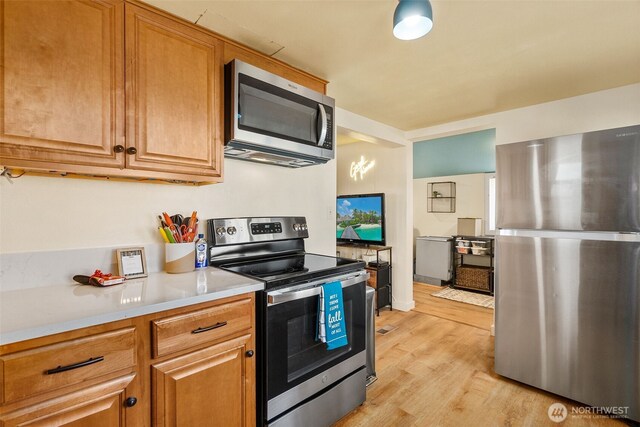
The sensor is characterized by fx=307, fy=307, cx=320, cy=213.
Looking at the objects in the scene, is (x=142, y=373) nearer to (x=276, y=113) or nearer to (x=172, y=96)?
(x=172, y=96)

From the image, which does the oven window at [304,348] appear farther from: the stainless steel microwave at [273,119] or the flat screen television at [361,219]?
the flat screen television at [361,219]

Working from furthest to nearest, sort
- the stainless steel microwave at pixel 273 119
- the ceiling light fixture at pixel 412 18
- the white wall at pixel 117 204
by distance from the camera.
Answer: the stainless steel microwave at pixel 273 119, the white wall at pixel 117 204, the ceiling light fixture at pixel 412 18

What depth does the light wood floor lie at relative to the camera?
190cm

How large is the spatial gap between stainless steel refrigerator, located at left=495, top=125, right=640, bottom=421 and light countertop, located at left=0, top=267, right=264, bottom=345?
1.88m

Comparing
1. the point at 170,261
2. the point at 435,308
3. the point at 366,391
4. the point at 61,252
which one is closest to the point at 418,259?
the point at 435,308

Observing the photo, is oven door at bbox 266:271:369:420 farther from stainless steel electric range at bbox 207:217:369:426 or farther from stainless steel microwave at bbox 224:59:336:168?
stainless steel microwave at bbox 224:59:336:168

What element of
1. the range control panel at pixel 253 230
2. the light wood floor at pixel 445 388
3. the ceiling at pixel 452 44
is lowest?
the light wood floor at pixel 445 388

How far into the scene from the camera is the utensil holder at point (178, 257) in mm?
1648

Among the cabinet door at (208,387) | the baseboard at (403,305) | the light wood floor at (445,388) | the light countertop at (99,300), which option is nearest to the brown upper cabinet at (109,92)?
the light countertop at (99,300)

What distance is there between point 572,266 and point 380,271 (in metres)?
2.08

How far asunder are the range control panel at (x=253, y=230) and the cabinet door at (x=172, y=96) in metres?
0.41

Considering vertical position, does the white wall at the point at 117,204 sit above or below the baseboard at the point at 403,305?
above

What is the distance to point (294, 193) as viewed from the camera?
2.44 metres

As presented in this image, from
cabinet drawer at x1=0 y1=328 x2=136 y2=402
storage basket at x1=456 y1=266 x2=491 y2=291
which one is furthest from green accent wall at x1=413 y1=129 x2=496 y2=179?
cabinet drawer at x1=0 y1=328 x2=136 y2=402
